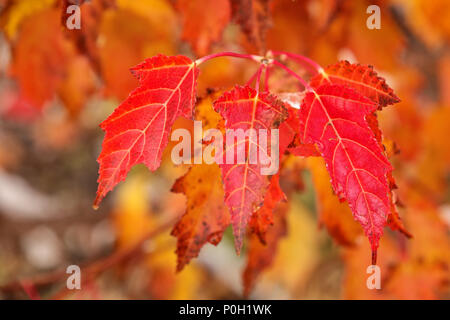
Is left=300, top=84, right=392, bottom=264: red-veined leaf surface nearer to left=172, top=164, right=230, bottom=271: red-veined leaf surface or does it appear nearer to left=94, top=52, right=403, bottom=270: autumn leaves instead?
left=94, top=52, right=403, bottom=270: autumn leaves

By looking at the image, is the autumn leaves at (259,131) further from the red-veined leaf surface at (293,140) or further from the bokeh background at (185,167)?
the bokeh background at (185,167)

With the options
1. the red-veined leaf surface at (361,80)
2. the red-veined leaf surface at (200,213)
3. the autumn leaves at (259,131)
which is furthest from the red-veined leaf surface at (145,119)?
the red-veined leaf surface at (361,80)

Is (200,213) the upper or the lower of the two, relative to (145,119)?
lower

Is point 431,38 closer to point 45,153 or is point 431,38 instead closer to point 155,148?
point 155,148

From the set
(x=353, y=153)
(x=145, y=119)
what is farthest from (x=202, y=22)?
(x=353, y=153)

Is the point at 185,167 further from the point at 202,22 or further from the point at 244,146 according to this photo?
the point at 244,146

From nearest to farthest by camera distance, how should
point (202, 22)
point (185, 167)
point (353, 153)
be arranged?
1. point (353, 153)
2. point (202, 22)
3. point (185, 167)

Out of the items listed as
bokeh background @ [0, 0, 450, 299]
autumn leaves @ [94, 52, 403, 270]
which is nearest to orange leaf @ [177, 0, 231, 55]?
bokeh background @ [0, 0, 450, 299]
